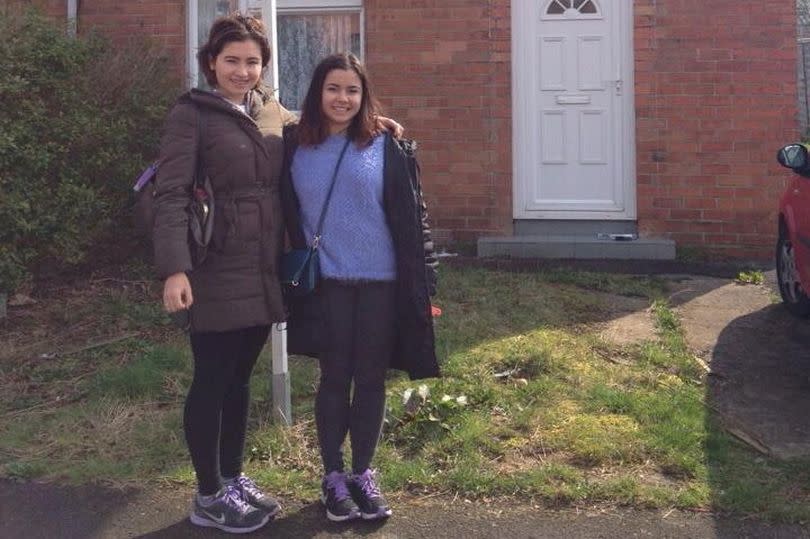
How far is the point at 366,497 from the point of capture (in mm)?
4293

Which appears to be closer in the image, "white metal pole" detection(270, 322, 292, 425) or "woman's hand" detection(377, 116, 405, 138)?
"woman's hand" detection(377, 116, 405, 138)

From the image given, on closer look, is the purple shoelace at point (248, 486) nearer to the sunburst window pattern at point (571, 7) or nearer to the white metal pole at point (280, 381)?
the white metal pole at point (280, 381)

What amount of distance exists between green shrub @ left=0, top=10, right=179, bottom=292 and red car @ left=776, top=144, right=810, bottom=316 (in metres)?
4.23

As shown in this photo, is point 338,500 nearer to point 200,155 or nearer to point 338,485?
point 338,485

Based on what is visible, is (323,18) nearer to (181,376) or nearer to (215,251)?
(181,376)

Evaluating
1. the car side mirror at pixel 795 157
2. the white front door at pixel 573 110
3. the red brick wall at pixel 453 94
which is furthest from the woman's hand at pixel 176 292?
the white front door at pixel 573 110

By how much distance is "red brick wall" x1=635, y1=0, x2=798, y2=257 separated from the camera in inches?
351

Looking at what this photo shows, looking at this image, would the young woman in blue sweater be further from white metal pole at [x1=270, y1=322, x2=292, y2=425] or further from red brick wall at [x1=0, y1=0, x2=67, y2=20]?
red brick wall at [x1=0, y1=0, x2=67, y2=20]

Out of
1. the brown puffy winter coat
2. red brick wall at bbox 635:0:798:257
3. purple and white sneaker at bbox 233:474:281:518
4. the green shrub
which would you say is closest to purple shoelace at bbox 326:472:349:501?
purple and white sneaker at bbox 233:474:281:518

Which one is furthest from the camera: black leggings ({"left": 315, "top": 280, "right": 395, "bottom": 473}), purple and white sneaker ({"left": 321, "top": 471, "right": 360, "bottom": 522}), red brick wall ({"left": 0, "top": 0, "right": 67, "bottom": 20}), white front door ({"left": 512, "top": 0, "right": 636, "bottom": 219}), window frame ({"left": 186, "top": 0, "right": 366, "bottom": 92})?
window frame ({"left": 186, "top": 0, "right": 366, "bottom": 92})

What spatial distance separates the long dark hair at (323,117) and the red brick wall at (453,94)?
5178 mm

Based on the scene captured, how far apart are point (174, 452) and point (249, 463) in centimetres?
38

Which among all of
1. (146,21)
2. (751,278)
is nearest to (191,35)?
(146,21)

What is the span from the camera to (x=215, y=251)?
13.0 ft
